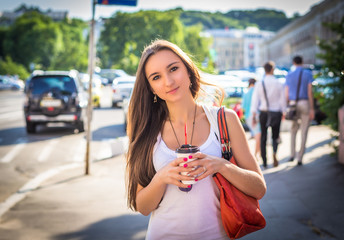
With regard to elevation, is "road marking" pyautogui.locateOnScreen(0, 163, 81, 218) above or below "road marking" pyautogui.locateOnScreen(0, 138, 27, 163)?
above

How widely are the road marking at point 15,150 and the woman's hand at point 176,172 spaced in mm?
8036

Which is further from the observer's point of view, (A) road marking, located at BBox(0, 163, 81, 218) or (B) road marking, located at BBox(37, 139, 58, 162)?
(B) road marking, located at BBox(37, 139, 58, 162)

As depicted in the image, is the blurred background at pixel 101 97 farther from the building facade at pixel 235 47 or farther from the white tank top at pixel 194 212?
the building facade at pixel 235 47

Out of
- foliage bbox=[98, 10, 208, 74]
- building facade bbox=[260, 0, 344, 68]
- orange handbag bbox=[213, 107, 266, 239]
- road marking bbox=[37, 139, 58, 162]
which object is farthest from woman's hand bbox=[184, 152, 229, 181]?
foliage bbox=[98, 10, 208, 74]

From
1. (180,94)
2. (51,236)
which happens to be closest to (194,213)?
(180,94)

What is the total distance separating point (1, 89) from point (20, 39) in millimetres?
36029

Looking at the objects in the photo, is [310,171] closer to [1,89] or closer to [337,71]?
[337,71]

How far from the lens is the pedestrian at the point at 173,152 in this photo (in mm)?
2174

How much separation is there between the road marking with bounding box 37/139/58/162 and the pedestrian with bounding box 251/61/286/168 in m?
4.67

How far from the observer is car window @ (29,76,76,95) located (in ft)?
45.2

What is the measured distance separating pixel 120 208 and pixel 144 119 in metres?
3.40

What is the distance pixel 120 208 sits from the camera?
565 cm

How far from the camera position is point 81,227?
16.0ft

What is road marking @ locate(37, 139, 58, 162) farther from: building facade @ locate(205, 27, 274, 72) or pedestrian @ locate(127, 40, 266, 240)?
building facade @ locate(205, 27, 274, 72)
